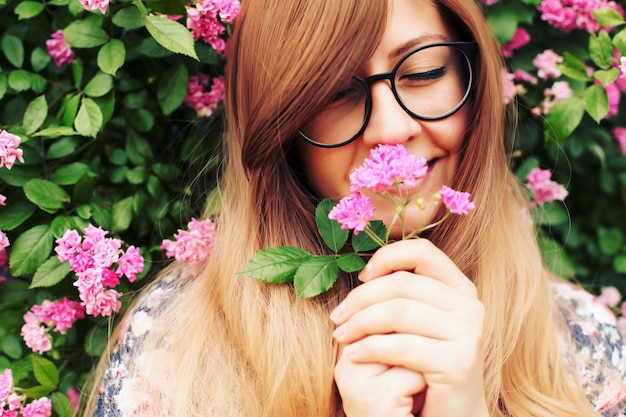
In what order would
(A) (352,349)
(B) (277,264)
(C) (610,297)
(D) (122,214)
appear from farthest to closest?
(C) (610,297) < (D) (122,214) < (B) (277,264) < (A) (352,349)

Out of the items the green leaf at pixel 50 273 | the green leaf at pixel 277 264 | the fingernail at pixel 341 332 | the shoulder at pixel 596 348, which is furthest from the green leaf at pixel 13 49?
the shoulder at pixel 596 348

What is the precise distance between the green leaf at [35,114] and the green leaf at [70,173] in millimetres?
113

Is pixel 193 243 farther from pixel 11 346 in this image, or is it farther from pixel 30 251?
pixel 11 346

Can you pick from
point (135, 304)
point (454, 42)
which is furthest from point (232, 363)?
point (454, 42)

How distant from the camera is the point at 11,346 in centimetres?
145

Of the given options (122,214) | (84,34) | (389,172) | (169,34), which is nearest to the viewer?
(389,172)

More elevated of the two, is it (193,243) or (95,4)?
(95,4)

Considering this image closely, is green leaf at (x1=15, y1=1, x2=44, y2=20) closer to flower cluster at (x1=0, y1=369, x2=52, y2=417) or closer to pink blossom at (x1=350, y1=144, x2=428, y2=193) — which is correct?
flower cluster at (x1=0, y1=369, x2=52, y2=417)

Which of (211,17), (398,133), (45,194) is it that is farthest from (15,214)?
(398,133)

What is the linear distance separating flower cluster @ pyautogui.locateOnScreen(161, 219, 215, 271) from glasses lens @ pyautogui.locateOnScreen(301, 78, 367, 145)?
1.33ft

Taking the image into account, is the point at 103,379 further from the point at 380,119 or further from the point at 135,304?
the point at 380,119

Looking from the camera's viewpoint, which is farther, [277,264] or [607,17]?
[607,17]

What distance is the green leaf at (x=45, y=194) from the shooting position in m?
1.38

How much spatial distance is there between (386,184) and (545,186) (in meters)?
1.09
